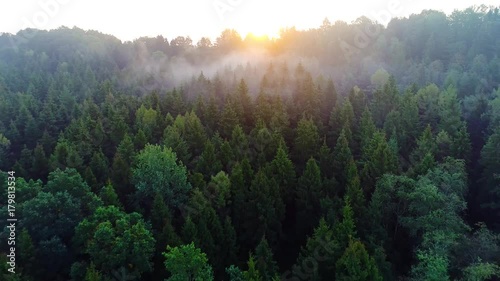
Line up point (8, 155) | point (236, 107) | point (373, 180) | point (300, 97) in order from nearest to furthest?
point (373, 180) < point (8, 155) < point (236, 107) < point (300, 97)

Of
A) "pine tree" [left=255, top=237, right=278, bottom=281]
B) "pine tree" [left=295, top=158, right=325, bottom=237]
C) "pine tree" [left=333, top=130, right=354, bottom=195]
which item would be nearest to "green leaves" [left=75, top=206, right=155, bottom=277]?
"pine tree" [left=255, top=237, right=278, bottom=281]

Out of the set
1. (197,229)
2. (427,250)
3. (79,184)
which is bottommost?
(427,250)

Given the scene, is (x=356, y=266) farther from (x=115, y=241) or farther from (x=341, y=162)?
(x=341, y=162)

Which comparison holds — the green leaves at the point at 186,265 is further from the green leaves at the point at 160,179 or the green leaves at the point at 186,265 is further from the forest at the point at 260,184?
the green leaves at the point at 160,179

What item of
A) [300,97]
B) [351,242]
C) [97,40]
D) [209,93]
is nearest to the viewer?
[351,242]

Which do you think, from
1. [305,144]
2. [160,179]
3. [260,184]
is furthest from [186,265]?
[305,144]

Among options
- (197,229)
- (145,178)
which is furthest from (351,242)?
(145,178)

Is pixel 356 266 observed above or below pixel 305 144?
below

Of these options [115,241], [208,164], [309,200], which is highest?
[208,164]

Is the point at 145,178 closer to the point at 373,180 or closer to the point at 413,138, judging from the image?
the point at 373,180
